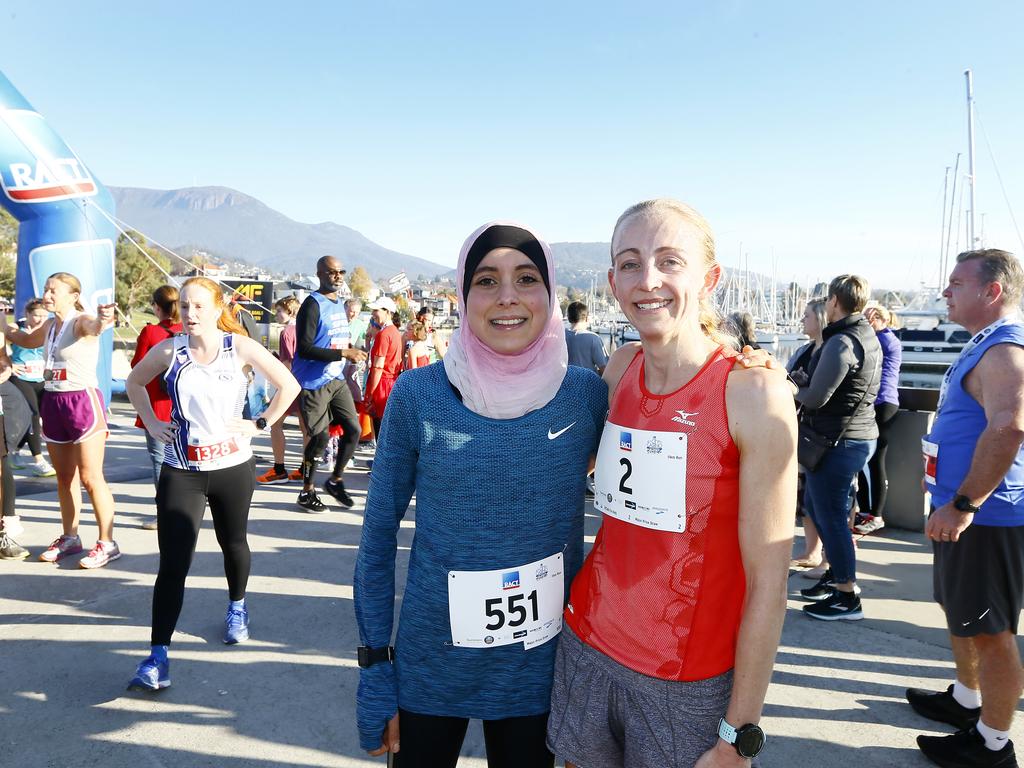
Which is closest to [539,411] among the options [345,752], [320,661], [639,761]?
[639,761]

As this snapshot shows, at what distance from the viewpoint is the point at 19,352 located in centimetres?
697

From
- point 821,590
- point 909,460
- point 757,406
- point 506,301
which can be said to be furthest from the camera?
point 909,460

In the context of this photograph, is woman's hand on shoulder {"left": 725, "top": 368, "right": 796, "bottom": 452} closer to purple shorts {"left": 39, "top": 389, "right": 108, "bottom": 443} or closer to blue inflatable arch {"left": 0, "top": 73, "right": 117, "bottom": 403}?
purple shorts {"left": 39, "top": 389, "right": 108, "bottom": 443}

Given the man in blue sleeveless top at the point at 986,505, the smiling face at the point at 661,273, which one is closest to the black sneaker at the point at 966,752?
the man in blue sleeveless top at the point at 986,505

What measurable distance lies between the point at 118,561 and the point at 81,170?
5.78m

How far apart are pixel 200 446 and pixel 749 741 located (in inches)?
107

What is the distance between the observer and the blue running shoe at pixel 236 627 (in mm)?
3330

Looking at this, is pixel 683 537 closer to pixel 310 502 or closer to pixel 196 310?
pixel 196 310

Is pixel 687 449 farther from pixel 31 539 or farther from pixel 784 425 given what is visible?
pixel 31 539

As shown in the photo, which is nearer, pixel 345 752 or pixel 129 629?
pixel 345 752

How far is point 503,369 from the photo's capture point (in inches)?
61.4

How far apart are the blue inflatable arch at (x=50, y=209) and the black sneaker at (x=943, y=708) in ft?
25.8

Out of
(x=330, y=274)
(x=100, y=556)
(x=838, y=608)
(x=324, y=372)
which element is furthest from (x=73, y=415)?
(x=838, y=608)

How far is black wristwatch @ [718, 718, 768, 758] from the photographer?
1.30 metres
